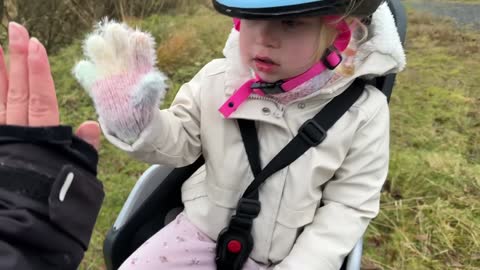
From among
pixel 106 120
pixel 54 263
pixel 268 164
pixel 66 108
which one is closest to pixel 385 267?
pixel 268 164

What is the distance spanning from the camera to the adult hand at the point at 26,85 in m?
0.79

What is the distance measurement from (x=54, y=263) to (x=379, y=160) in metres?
1.09

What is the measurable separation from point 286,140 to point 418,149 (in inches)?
65.7

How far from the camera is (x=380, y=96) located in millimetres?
1702

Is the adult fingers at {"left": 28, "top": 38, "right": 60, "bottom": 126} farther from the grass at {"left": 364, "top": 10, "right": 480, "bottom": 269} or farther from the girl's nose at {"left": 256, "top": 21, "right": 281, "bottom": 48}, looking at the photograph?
the grass at {"left": 364, "top": 10, "right": 480, "bottom": 269}

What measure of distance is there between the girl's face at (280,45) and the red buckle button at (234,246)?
1.58ft

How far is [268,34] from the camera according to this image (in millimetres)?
1432

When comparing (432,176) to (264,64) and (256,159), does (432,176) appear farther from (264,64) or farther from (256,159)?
(264,64)

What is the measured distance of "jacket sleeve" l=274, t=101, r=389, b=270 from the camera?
1602 mm

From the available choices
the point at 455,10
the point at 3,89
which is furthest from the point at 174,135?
the point at 455,10

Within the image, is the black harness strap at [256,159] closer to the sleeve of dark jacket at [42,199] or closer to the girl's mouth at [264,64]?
the girl's mouth at [264,64]

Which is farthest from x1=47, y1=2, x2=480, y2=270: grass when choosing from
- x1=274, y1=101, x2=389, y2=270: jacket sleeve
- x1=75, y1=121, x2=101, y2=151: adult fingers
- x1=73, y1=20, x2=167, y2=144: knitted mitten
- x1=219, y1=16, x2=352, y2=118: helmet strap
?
x1=75, y1=121, x2=101, y2=151: adult fingers

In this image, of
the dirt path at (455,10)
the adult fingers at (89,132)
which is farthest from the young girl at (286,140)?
the dirt path at (455,10)

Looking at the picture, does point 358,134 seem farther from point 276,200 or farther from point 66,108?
point 66,108
